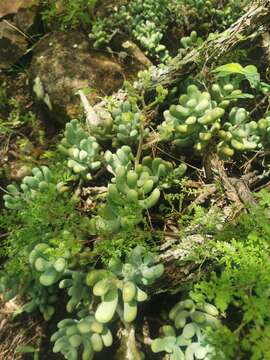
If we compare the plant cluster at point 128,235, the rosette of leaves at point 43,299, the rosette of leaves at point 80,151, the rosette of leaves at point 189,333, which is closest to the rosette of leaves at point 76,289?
the plant cluster at point 128,235

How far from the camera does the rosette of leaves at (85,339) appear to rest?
2.26 metres

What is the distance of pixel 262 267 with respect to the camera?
1921 millimetres

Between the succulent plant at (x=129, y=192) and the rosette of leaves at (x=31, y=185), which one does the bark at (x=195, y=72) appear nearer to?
the succulent plant at (x=129, y=192)

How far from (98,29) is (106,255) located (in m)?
2.06

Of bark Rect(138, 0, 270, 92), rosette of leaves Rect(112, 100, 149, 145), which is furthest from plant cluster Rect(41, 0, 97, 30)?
rosette of leaves Rect(112, 100, 149, 145)

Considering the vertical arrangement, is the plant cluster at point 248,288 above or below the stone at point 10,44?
below

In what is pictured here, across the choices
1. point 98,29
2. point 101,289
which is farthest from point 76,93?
point 101,289

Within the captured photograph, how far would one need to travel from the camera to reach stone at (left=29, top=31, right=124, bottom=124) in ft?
10.9

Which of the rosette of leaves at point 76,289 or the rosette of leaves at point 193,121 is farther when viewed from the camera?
the rosette of leaves at point 193,121

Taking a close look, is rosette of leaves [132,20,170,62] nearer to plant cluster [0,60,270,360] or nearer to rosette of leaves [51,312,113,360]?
plant cluster [0,60,270,360]

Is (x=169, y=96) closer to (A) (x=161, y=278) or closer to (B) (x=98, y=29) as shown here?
(B) (x=98, y=29)

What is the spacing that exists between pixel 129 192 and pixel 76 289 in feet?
2.13

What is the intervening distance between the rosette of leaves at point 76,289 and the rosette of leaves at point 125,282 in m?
0.11

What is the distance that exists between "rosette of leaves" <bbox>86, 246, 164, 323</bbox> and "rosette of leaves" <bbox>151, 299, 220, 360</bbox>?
21 centimetres
